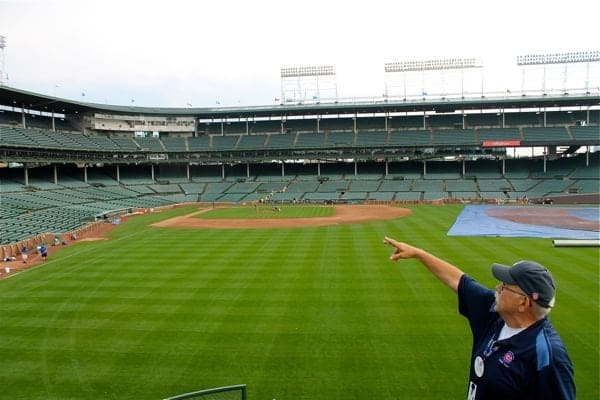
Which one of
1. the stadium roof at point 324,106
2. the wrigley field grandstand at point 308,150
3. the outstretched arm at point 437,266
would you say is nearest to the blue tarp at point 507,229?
the wrigley field grandstand at point 308,150

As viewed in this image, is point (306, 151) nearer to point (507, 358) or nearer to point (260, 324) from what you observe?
point (260, 324)

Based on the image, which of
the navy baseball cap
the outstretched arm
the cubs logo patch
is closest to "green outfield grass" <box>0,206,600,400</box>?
the outstretched arm

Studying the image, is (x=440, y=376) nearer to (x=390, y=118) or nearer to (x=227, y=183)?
(x=227, y=183)

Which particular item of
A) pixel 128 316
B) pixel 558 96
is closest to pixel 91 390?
pixel 128 316

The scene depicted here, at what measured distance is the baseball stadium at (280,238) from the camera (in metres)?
11.2

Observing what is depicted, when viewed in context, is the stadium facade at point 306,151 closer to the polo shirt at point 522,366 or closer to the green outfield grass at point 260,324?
the green outfield grass at point 260,324

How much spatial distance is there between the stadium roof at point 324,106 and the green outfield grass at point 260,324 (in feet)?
161

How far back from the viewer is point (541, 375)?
8.98 ft

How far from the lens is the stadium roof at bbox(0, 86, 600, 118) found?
64525 mm

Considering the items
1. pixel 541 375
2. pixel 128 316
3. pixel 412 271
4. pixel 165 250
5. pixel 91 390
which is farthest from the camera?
pixel 165 250

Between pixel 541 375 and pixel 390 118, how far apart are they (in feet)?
270

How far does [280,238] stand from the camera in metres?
31.4

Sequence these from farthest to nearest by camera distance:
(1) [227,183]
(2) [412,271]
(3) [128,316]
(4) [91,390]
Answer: (1) [227,183] → (2) [412,271] → (3) [128,316] → (4) [91,390]

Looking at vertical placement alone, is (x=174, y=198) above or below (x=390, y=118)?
below
